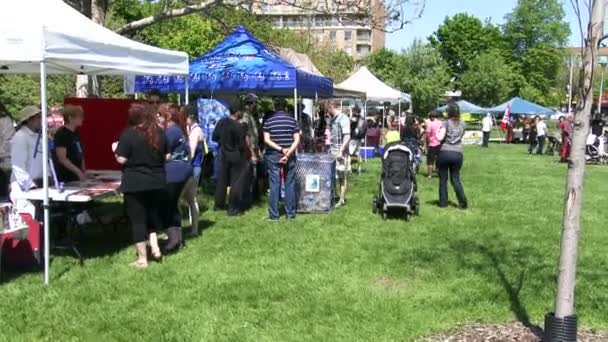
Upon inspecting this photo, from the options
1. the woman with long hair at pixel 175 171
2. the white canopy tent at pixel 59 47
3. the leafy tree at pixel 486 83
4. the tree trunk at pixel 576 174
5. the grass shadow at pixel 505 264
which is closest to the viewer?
the tree trunk at pixel 576 174

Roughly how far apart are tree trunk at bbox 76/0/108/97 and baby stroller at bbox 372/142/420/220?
5.72m

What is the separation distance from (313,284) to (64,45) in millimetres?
3163

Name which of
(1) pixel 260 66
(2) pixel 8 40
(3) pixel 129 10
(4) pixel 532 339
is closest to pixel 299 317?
(4) pixel 532 339

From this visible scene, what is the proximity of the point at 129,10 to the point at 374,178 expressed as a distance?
38.9 metres

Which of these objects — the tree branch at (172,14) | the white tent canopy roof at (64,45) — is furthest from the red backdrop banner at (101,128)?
the tree branch at (172,14)

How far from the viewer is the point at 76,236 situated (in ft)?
28.0

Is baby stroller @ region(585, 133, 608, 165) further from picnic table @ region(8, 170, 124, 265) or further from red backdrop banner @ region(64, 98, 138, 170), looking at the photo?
picnic table @ region(8, 170, 124, 265)

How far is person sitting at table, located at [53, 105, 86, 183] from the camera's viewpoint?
780 centimetres

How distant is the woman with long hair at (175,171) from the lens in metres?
7.56

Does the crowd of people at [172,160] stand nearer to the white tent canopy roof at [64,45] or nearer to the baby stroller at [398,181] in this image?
the white tent canopy roof at [64,45]

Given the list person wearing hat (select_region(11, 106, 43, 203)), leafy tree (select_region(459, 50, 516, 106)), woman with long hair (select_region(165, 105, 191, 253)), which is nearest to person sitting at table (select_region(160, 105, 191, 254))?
woman with long hair (select_region(165, 105, 191, 253))

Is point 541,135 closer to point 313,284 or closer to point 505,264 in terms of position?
point 505,264

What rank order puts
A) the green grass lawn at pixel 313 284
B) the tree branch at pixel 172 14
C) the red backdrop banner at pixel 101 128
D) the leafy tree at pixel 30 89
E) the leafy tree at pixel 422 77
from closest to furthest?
the green grass lawn at pixel 313 284 → the red backdrop banner at pixel 101 128 → the tree branch at pixel 172 14 → the leafy tree at pixel 30 89 → the leafy tree at pixel 422 77

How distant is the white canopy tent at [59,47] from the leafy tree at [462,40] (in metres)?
74.9
